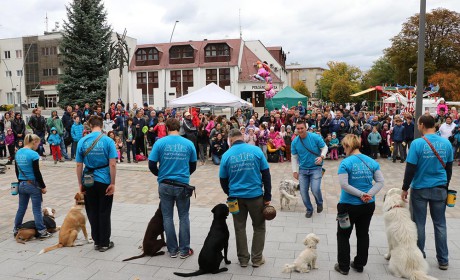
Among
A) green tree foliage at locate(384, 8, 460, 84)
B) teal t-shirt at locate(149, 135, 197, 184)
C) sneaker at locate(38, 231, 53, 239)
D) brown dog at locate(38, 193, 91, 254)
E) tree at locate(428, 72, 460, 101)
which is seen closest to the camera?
teal t-shirt at locate(149, 135, 197, 184)

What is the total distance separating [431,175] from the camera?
4539 millimetres

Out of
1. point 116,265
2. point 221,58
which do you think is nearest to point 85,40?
point 221,58

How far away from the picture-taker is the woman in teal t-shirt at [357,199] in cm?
441

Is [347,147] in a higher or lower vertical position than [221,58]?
lower

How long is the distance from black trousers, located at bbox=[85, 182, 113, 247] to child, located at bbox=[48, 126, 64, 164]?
29.5 feet

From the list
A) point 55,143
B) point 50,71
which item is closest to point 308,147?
point 55,143

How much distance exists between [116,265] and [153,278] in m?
0.69

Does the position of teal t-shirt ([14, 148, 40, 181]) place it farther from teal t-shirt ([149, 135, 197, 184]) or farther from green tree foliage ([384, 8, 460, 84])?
green tree foliage ([384, 8, 460, 84])

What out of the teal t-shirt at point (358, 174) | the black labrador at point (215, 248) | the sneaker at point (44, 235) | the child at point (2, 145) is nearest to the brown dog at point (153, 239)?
the black labrador at point (215, 248)

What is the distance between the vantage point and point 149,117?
1461cm

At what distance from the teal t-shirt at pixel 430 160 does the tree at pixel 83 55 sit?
88.4 feet

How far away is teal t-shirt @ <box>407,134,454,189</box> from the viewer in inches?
177

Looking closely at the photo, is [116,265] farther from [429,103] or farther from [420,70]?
[429,103]

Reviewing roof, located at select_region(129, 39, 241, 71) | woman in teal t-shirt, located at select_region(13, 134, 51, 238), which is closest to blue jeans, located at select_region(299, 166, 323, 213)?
woman in teal t-shirt, located at select_region(13, 134, 51, 238)
